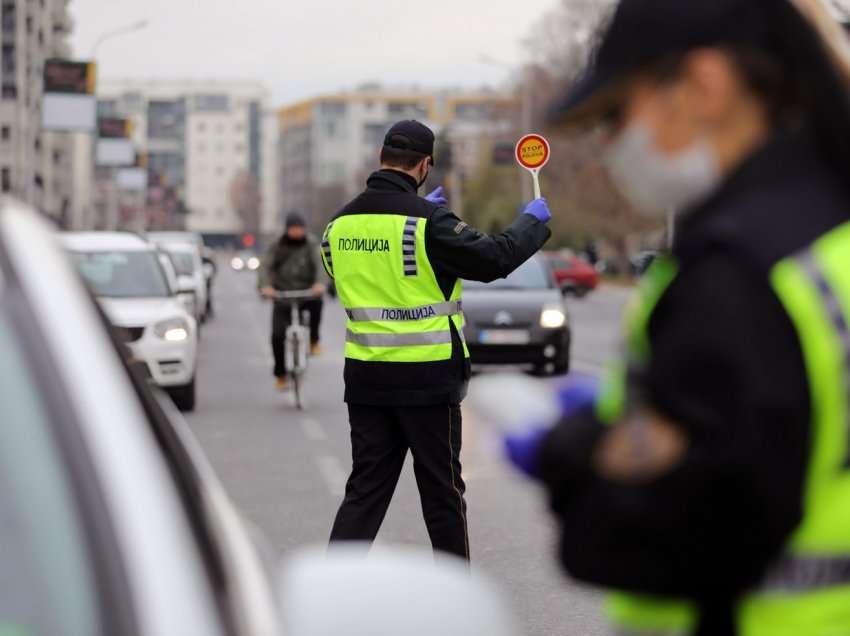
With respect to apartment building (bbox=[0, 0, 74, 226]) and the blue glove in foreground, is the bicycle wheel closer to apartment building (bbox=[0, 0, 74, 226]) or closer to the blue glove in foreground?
the blue glove in foreground

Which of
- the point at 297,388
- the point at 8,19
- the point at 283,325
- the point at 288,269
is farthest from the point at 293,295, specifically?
the point at 8,19

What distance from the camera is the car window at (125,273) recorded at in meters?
16.2

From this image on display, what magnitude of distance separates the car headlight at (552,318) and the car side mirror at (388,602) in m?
17.7

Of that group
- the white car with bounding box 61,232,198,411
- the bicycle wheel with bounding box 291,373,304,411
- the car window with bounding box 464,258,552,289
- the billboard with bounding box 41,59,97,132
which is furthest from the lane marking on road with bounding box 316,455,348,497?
the billboard with bounding box 41,59,97,132

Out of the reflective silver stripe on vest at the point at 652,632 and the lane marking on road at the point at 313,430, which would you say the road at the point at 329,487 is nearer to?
the lane marking on road at the point at 313,430

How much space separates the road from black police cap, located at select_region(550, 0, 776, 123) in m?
0.37

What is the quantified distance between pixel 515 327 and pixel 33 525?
1781 centimetres

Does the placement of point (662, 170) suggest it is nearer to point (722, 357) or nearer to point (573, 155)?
point (722, 357)

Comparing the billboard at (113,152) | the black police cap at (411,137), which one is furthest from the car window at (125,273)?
the billboard at (113,152)

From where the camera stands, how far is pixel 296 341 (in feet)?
53.2

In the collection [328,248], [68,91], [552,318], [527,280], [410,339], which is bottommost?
Answer: [552,318]

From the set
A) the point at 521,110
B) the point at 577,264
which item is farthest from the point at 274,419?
the point at 521,110

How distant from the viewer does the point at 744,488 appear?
1.91 m

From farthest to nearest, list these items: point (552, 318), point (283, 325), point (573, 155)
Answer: point (573, 155)
point (552, 318)
point (283, 325)
